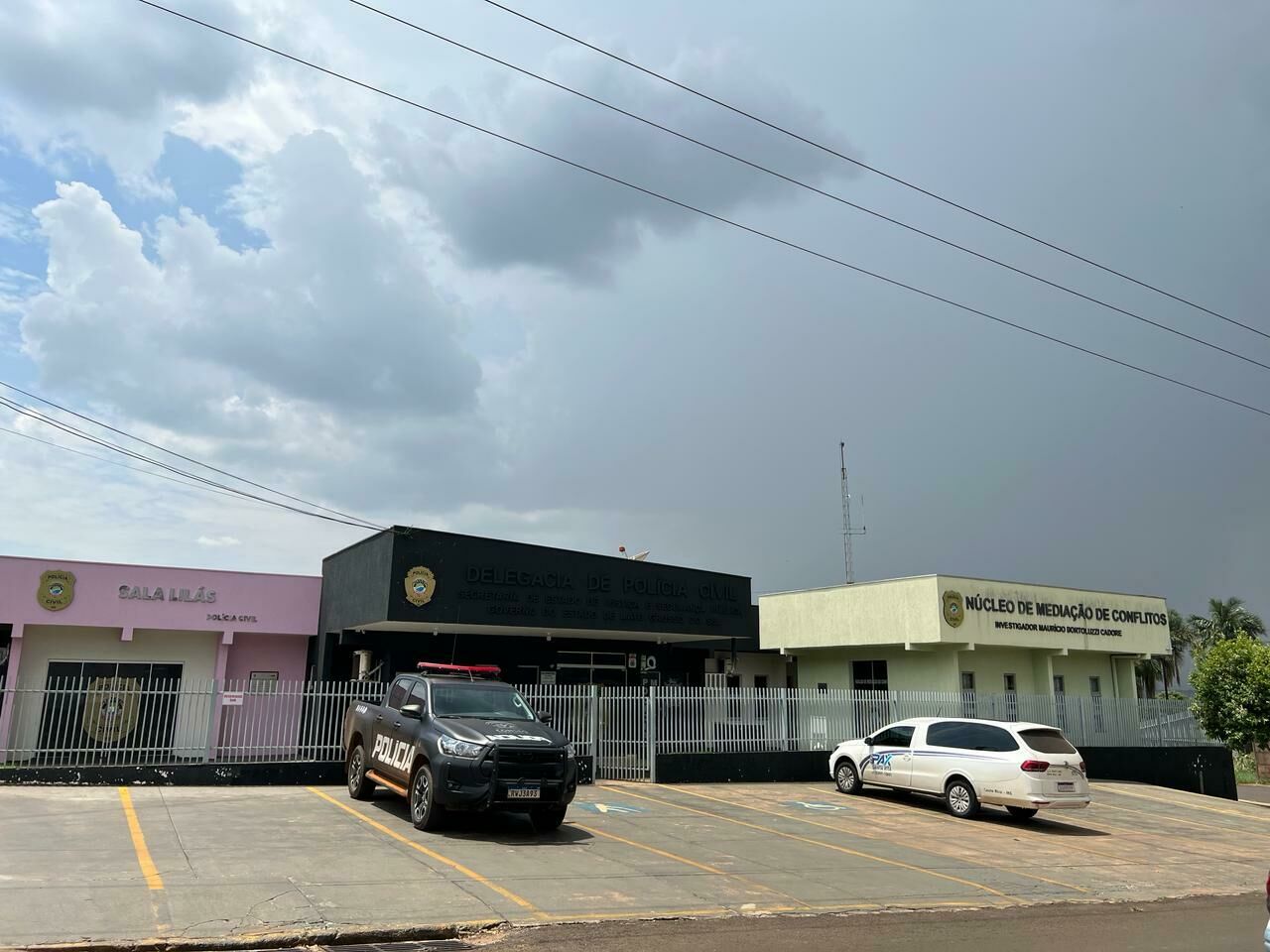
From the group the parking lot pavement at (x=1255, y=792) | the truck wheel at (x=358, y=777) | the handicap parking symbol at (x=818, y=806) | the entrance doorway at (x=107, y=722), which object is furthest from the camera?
the parking lot pavement at (x=1255, y=792)

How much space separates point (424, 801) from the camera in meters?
12.1

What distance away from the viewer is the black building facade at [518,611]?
73.7ft

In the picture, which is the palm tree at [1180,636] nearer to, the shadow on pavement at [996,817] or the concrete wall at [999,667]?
the concrete wall at [999,667]

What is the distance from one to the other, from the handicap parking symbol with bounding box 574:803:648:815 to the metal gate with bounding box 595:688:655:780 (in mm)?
3260

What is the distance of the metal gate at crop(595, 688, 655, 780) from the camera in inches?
773

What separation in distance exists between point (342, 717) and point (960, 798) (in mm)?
11359

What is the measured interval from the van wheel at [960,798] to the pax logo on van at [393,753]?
394 inches

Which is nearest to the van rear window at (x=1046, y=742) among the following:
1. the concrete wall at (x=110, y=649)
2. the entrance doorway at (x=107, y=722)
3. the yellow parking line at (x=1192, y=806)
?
the yellow parking line at (x=1192, y=806)

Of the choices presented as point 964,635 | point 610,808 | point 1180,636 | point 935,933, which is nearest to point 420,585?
point 610,808

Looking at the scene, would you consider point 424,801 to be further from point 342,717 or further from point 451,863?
point 342,717

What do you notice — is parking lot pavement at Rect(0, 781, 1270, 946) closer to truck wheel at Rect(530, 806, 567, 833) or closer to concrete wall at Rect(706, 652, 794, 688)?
truck wheel at Rect(530, 806, 567, 833)

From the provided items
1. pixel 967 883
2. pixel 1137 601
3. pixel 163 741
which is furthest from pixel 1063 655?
pixel 163 741

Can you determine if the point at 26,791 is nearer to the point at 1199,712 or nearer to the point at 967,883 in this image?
the point at 967,883

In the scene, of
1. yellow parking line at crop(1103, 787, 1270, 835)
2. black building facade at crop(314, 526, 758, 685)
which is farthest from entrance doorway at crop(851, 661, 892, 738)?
yellow parking line at crop(1103, 787, 1270, 835)
